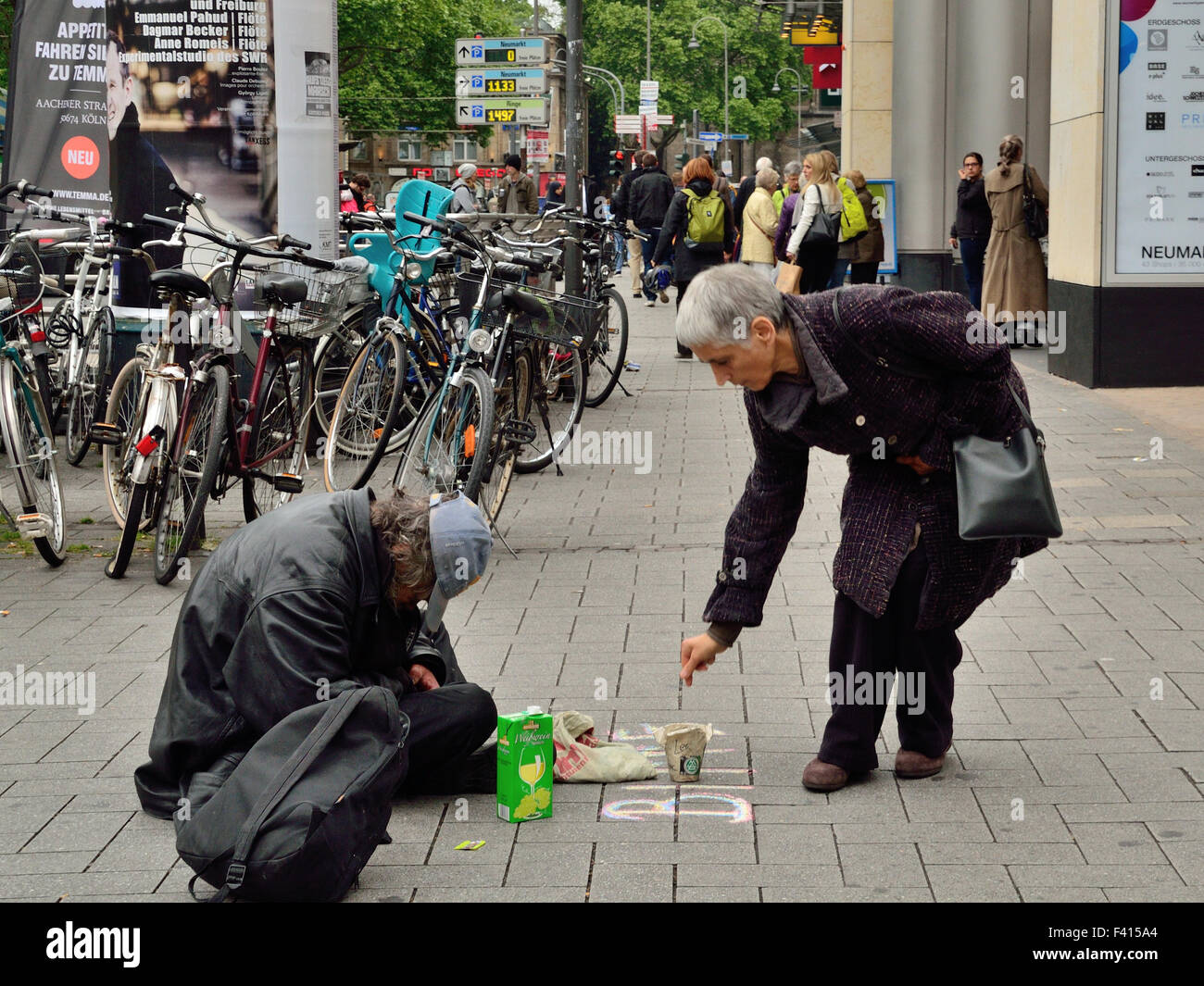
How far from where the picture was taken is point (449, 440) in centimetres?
732

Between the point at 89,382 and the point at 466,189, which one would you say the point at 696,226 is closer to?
the point at 466,189

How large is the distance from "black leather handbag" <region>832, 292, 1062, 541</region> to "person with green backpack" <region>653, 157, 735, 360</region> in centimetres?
1213

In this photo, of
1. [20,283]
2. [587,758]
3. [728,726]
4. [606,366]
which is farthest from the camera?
[606,366]

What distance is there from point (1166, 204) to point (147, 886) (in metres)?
9.88

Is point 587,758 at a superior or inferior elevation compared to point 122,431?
inferior

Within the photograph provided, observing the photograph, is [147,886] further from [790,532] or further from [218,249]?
[218,249]

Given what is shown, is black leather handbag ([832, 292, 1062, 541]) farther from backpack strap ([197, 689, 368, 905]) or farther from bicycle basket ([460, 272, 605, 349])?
bicycle basket ([460, 272, 605, 349])

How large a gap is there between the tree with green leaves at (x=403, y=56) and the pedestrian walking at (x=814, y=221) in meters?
31.9

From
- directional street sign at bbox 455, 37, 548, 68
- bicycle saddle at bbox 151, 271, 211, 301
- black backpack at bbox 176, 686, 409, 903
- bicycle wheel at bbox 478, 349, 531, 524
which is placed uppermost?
directional street sign at bbox 455, 37, 548, 68

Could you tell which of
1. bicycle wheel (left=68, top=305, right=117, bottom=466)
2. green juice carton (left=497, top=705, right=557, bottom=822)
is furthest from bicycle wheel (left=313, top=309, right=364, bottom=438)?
green juice carton (left=497, top=705, right=557, bottom=822)

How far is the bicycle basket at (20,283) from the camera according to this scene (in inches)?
295

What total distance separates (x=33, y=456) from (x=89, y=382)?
2.76m

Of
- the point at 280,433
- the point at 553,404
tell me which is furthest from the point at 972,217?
the point at 280,433

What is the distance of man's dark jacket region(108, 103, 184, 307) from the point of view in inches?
380
